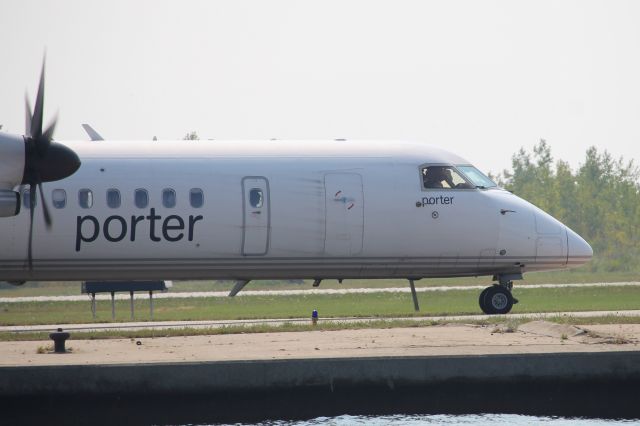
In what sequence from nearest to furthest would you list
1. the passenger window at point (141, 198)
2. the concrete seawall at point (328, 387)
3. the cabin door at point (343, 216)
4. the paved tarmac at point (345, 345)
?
the concrete seawall at point (328, 387)
the paved tarmac at point (345, 345)
the passenger window at point (141, 198)
the cabin door at point (343, 216)

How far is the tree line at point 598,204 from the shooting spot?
110m

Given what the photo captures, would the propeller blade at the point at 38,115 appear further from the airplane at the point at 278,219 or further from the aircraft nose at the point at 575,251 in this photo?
the aircraft nose at the point at 575,251

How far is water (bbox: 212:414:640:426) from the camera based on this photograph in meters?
19.5

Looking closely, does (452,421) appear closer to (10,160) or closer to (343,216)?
(10,160)

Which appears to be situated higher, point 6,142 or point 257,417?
point 6,142

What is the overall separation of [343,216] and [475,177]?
Answer: 3.86 meters

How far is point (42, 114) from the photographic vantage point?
23047 mm

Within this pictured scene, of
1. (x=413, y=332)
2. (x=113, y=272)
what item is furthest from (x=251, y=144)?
(x=413, y=332)

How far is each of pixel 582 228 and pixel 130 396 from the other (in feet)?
331

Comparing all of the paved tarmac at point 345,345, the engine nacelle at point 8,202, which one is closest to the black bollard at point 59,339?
the paved tarmac at point 345,345

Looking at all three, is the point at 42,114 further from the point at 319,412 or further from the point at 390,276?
the point at 390,276

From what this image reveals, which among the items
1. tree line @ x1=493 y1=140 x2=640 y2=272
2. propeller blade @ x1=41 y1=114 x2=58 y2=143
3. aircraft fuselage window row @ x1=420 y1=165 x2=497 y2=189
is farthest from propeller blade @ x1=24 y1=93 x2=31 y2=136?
tree line @ x1=493 y1=140 x2=640 y2=272

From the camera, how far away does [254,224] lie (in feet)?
101

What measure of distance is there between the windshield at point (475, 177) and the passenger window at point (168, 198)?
7.73 metres
